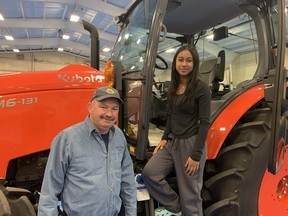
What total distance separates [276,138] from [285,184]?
0.72 meters

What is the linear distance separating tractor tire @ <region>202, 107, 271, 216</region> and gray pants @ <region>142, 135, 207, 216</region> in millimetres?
182

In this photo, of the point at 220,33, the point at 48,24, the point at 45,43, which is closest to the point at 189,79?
the point at 220,33

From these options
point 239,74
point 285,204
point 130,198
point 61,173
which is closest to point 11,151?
point 61,173

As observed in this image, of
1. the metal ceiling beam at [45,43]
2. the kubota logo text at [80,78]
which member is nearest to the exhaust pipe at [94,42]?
the kubota logo text at [80,78]

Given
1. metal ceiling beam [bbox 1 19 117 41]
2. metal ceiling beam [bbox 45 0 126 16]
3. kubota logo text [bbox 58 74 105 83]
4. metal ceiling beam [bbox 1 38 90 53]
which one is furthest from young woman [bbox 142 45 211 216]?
metal ceiling beam [bbox 1 38 90 53]

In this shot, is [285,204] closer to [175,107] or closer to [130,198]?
[175,107]

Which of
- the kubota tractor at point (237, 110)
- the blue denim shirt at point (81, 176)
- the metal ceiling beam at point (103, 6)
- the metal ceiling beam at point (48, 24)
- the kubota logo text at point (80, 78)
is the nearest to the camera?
the blue denim shirt at point (81, 176)

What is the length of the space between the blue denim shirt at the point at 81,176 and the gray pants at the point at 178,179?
18.1 inches

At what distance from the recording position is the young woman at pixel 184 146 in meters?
1.97

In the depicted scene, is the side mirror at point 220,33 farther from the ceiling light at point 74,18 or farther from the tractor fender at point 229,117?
the ceiling light at point 74,18

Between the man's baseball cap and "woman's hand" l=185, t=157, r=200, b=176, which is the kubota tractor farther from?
the man's baseball cap

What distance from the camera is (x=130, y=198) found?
1.78m

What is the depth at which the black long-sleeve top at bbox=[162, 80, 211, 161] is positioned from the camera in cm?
195

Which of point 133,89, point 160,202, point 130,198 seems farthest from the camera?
point 133,89
